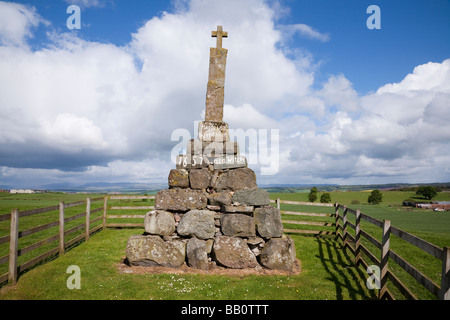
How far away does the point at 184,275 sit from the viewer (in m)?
6.20

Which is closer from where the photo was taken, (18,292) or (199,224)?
(18,292)

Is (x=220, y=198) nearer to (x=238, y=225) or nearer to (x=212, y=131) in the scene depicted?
(x=238, y=225)

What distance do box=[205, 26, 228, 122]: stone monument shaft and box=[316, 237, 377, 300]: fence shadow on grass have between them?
17.6 ft

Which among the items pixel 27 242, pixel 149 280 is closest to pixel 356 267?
pixel 149 280

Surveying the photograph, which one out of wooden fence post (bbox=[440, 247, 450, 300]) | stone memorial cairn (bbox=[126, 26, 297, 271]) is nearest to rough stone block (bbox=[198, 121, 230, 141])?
stone memorial cairn (bbox=[126, 26, 297, 271])

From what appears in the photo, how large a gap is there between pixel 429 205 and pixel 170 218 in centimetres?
3169

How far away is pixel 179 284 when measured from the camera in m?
5.64

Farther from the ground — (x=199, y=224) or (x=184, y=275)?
(x=199, y=224)

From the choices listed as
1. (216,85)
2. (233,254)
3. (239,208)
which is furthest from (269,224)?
(216,85)

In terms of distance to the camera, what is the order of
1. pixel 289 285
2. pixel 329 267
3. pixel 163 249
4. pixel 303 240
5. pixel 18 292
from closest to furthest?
pixel 18 292 < pixel 289 285 < pixel 163 249 < pixel 329 267 < pixel 303 240

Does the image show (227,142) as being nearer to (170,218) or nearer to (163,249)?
(170,218)

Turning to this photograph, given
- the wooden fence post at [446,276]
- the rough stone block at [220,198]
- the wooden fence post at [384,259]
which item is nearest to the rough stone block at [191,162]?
the rough stone block at [220,198]

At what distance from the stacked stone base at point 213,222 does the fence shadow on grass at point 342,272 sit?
1095 mm

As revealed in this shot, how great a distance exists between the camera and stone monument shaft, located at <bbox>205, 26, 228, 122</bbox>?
772 cm
